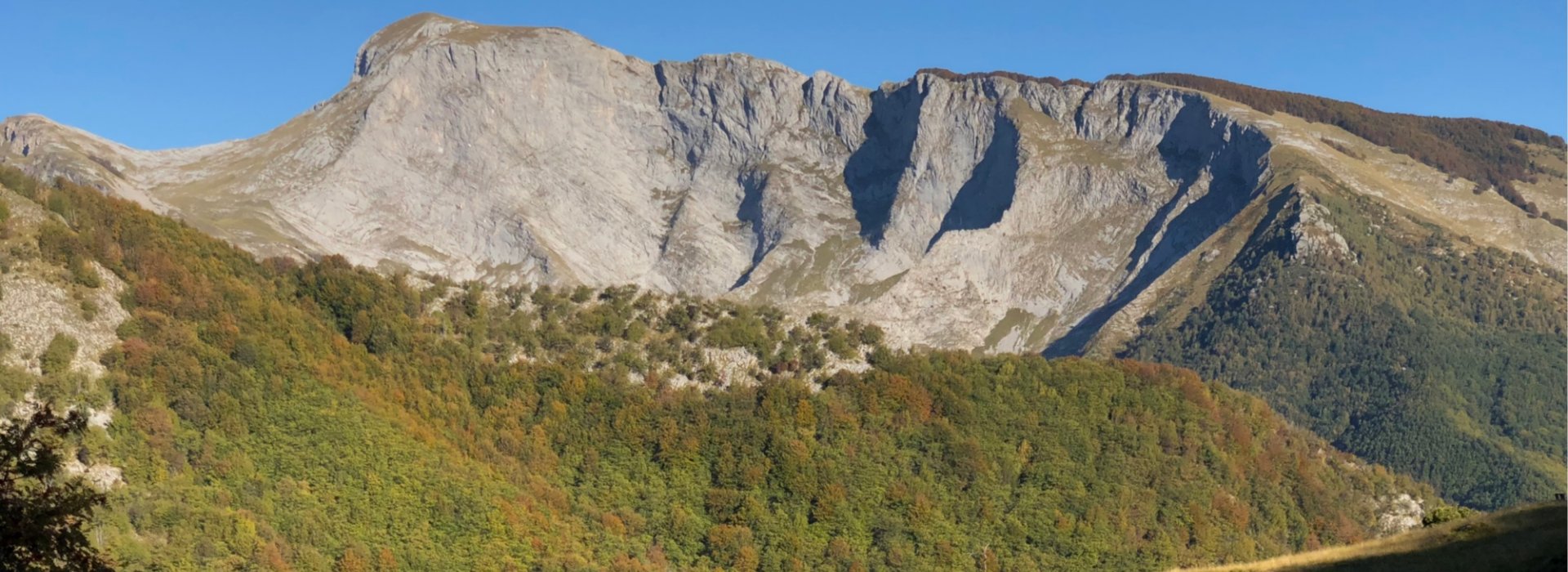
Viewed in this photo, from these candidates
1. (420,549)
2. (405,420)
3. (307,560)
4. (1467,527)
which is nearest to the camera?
(1467,527)

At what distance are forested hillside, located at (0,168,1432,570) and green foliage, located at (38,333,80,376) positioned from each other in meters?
0.37

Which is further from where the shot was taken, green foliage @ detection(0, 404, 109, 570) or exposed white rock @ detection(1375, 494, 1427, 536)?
exposed white rock @ detection(1375, 494, 1427, 536)

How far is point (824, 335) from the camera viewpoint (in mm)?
172125

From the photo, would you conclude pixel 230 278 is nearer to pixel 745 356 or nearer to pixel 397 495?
pixel 397 495

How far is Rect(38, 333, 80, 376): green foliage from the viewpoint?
383ft

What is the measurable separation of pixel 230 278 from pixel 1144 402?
9762cm

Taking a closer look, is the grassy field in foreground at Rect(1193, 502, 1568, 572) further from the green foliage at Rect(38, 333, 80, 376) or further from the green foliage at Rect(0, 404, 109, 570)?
the green foliage at Rect(38, 333, 80, 376)

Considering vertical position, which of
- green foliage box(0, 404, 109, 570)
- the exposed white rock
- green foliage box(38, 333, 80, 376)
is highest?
the exposed white rock

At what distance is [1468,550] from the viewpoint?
190 ft

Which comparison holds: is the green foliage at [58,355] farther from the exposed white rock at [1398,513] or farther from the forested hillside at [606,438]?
the exposed white rock at [1398,513]

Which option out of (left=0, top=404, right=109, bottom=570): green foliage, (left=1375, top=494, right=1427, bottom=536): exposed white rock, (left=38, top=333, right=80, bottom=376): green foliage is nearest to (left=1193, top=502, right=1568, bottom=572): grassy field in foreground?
(left=0, top=404, right=109, bottom=570): green foliage

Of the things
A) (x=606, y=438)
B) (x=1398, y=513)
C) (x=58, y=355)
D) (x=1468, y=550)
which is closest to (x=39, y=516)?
(x=1468, y=550)

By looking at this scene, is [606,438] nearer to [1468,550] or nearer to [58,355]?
[58,355]

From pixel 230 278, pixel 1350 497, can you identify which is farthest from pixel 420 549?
pixel 1350 497
